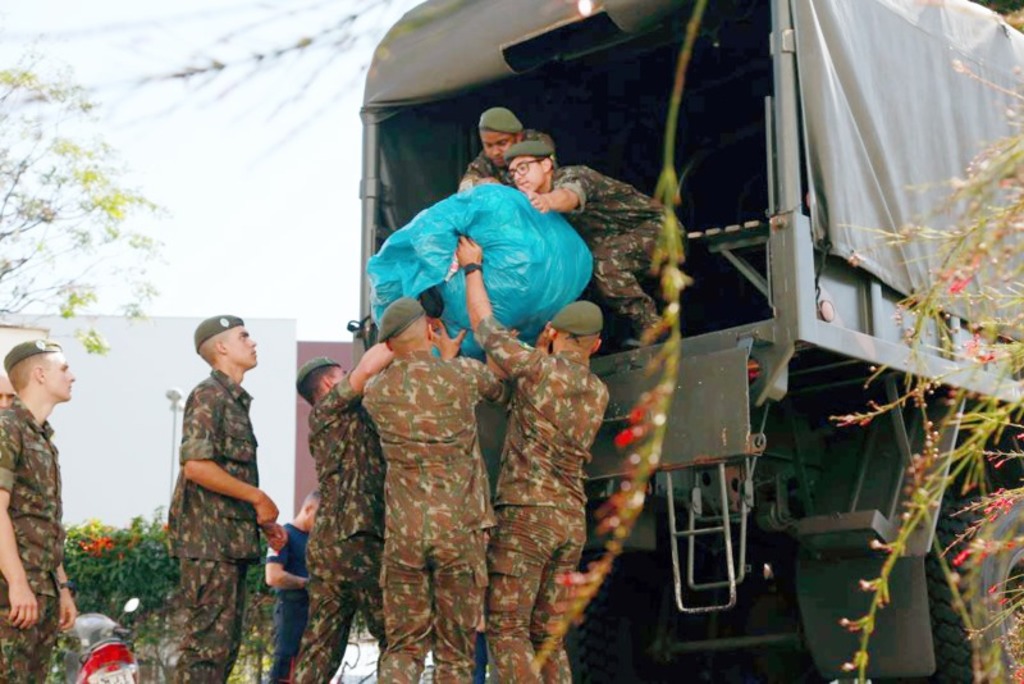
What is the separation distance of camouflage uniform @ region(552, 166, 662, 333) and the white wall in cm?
2345

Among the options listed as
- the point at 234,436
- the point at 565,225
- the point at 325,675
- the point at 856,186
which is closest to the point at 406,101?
the point at 565,225

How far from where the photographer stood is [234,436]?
5.41 metres

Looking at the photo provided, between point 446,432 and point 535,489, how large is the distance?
33cm

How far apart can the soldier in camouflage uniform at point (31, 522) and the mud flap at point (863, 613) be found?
8.23ft

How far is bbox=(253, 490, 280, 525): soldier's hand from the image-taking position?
17.6 feet

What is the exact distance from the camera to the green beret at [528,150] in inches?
201

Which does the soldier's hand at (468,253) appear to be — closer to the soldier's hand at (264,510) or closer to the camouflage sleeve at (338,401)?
the camouflage sleeve at (338,401)

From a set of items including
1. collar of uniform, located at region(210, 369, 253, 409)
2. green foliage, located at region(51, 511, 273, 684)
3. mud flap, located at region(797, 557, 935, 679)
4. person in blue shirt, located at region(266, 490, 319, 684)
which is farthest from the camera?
green foliage, located at region(51, 511, 273, 684)

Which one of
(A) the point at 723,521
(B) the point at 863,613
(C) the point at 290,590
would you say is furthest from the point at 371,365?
(C) the point at 290,590

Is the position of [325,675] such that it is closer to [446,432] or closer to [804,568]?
[446,432]

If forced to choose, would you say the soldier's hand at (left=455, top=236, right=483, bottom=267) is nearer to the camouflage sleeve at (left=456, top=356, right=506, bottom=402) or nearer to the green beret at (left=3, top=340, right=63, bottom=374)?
the camouflage sleeve at (left=456, top=356, right=506, bottom=402)

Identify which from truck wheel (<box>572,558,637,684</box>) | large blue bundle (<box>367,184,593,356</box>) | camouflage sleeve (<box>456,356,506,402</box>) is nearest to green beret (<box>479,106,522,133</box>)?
large blue bundle (<box>367,184,593,356</box>)

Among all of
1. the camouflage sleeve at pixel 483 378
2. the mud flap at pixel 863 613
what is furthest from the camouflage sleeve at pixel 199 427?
the mud flap at pixel 863 613

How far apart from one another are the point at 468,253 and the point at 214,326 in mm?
1197
